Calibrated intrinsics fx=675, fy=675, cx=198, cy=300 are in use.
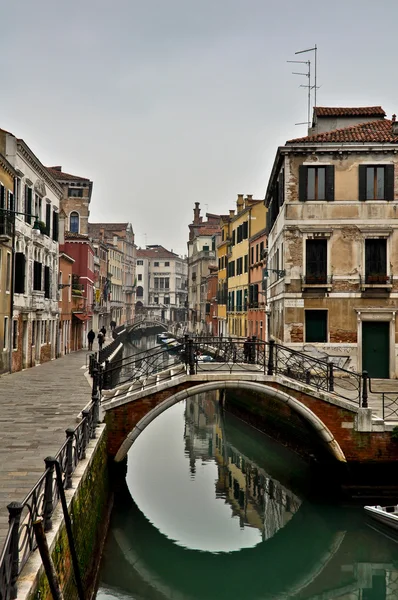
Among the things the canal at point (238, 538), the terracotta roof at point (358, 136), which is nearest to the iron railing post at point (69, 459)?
the canal at point (238, 538)

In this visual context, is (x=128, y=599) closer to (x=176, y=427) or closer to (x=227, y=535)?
(x=227, y=535)

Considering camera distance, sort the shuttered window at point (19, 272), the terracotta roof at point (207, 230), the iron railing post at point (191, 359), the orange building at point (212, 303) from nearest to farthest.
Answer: the iron railing post at point (191, 359) < the shuttered window at point (19, 272) < the orange building at point (212, 303) < the terracotta roof at point (207, 230)

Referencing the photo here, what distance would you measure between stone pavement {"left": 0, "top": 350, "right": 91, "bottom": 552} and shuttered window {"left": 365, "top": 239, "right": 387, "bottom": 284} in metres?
10.3

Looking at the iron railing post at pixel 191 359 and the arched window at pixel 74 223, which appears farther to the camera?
the arched window at pixel 74 223

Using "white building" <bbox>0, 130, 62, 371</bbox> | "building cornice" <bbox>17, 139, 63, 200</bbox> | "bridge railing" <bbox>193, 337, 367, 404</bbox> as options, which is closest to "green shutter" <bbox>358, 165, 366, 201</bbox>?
"bridge railing" <bbox>193, 337, 367, 404</bbox>

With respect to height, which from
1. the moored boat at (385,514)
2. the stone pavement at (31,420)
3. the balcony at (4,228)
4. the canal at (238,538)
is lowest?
the canal at (238,538)

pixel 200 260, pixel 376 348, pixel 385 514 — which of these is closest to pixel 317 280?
pixel 376 348

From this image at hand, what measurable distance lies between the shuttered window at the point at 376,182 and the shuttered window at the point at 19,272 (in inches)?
502

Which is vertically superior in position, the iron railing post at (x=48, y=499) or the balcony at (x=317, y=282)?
the balcony at (x=317, y=282)

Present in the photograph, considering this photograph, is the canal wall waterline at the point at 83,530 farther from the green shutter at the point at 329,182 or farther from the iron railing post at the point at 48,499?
the green shutter at the point at 329,182

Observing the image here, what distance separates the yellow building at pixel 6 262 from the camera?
23062 mm

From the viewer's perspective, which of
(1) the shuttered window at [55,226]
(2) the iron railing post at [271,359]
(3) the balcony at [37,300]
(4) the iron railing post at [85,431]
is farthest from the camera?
(1) the shuttered window at [55,226]

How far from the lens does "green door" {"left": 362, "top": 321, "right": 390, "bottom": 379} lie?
23.6 metres

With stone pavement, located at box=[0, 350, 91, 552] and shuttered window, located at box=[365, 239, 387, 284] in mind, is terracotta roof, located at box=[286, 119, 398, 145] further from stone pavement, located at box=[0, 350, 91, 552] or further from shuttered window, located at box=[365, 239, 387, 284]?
stone pavement, located at box=[0, 350, 91, 552]
